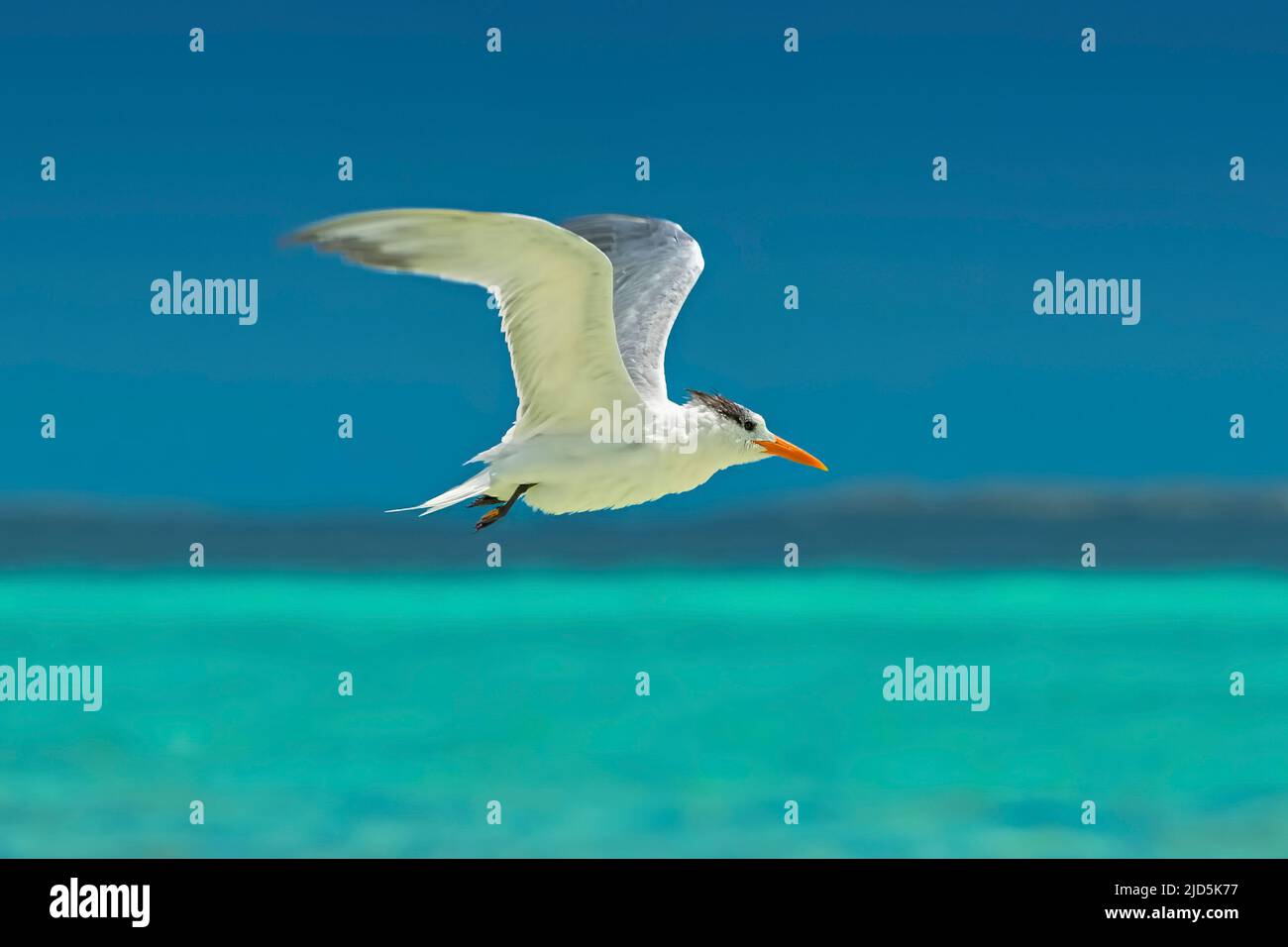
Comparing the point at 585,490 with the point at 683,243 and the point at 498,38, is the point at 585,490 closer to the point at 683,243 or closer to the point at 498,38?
the point at 683,243

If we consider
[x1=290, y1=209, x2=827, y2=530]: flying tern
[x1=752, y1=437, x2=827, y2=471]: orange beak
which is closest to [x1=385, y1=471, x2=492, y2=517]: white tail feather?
[x1=290, y1=209, x2=827, y2=530]: flying tern

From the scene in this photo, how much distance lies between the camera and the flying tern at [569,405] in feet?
19.6

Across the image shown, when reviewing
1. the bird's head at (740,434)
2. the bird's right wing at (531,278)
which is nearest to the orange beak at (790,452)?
the bird's head at (740,434)

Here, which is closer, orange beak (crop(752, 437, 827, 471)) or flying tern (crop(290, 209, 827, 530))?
flying tern (crop(290, 209, 827, 530))

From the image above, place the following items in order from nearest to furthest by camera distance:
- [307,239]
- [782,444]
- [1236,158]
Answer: [307,239], [782,444], [1236,158]

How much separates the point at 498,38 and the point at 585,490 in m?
3.68

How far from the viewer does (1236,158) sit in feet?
36.0

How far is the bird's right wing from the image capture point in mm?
5629

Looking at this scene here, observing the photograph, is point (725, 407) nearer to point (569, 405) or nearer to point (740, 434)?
point (740, 434)

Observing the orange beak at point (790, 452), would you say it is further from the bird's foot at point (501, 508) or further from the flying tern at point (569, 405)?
the bird's foot at point (501, 508)

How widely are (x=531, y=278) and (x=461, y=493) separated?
1165 mm

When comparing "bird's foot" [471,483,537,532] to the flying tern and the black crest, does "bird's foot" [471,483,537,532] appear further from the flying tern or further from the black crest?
the black crest

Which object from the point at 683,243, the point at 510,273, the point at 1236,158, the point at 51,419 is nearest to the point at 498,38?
the point at 683,243

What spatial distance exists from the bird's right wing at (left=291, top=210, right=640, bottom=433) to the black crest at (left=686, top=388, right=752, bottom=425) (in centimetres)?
41
